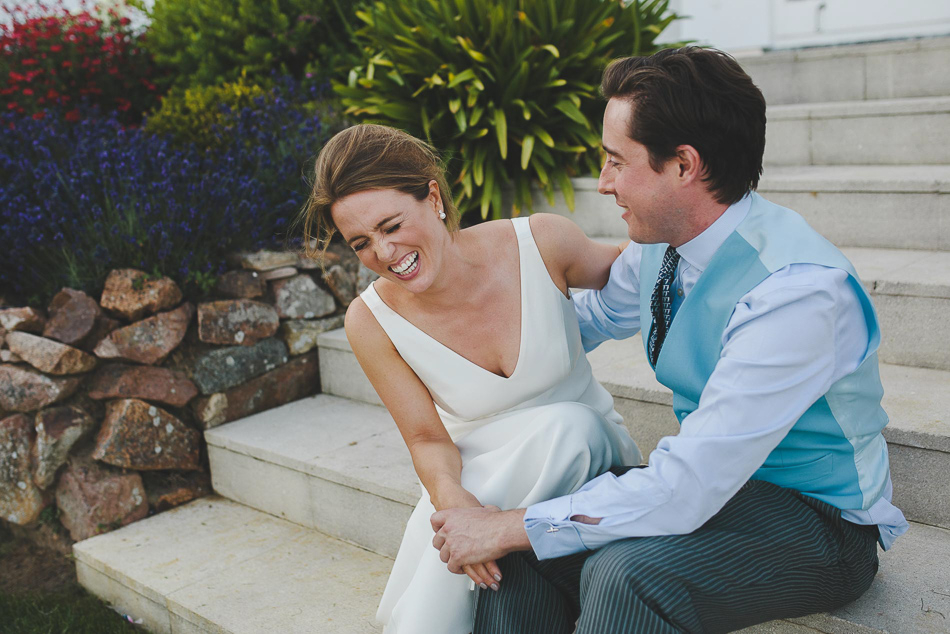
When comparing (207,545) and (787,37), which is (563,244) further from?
(787,37)

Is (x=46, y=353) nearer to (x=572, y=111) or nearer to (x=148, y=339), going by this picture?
(x=148, y=339)

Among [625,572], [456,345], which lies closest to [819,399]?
[625,572]

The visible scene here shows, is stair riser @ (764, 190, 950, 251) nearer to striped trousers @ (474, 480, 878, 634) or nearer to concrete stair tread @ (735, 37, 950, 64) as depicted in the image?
concrete stair tread @ (735, 37, 950, 64)

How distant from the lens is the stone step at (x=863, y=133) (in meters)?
3.21

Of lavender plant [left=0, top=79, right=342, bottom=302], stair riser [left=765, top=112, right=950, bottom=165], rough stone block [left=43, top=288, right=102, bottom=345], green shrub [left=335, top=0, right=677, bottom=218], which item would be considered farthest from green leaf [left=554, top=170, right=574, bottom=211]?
rough stone block [left=43, top=288, right=102, bottom=345]

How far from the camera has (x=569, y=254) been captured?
2031 mm

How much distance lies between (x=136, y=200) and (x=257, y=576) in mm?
1552

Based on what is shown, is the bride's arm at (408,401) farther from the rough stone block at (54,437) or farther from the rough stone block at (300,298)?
the rough stone block at (54,437)

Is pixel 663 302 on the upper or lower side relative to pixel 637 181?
lower

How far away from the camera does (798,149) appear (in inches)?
140

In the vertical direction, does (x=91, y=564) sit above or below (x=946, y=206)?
below

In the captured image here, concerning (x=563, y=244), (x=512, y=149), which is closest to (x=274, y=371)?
(x=512, y=149)

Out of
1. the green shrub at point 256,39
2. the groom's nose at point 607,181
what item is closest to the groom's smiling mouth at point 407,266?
the groom's nose at point 607,181

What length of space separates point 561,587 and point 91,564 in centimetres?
182
